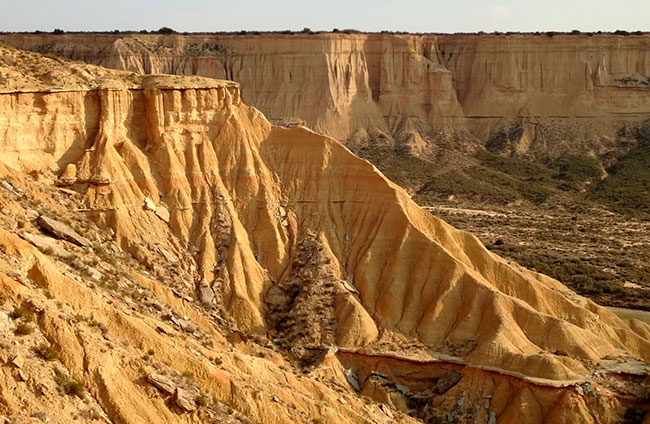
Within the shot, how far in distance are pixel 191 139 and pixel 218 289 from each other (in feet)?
30.3

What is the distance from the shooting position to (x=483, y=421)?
36.8m

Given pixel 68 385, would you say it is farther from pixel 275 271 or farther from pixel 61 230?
pixel 275 271

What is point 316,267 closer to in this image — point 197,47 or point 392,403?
point 392,403

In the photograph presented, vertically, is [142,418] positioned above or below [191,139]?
below

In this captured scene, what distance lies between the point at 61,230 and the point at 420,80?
93.1m

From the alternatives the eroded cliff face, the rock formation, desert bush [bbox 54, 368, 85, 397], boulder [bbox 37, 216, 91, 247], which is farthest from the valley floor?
desert bush [bbox 54, 368, 85, 397]

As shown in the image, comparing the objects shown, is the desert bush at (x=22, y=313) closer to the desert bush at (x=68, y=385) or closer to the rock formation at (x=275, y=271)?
the desert bush at (x=68, y=385)

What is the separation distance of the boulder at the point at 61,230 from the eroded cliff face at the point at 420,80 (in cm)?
8184

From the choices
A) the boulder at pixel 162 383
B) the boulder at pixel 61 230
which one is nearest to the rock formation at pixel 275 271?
the boulder at pixel 61 230

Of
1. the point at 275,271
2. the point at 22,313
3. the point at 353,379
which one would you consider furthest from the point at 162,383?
the point at 275,271

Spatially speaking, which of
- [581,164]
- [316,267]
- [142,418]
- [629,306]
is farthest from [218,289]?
[581,164]

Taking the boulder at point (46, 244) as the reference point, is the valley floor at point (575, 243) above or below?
below

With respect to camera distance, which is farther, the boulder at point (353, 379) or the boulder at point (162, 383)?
the boulder at point (353, 379)

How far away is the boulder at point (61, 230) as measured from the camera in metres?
35.3
